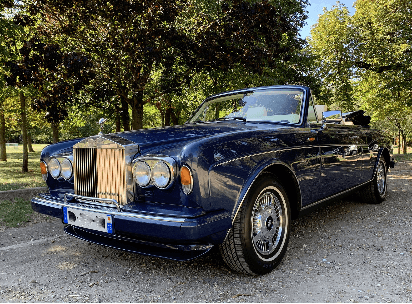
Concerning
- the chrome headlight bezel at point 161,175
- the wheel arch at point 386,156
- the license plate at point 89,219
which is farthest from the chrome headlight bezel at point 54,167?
the wheel arch at point 386,156

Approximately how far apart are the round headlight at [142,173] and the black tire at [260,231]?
29.4 inches

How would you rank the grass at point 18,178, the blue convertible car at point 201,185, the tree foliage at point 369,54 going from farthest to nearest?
1. the tree foliage at point 369,54
2. the grass at point 18,178
3. the blue convertible car at point 201,185

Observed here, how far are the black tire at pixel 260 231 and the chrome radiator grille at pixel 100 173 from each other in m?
0.91

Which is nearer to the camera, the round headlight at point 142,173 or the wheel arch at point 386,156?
the round headlight at point 142,173

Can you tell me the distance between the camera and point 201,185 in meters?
2.25

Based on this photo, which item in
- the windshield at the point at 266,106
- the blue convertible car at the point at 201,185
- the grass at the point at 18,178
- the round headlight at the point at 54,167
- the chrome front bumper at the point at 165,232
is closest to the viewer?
the chrome front bumper at the point at 165,232

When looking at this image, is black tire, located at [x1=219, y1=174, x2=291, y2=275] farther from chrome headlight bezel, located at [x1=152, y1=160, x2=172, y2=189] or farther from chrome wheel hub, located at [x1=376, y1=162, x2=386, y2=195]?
chrome wheel hub, located at [x1=376, y1=162, x2=386, y2=195]

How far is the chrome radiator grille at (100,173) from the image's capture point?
254 centimetres

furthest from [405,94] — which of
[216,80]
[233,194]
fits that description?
[233,194]

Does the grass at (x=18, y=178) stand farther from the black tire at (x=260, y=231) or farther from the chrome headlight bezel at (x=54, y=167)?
the black tire at (x=260, y=231)

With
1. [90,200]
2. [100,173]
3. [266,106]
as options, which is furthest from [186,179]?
[266,106]

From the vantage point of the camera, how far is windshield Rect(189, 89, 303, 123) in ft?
12.0

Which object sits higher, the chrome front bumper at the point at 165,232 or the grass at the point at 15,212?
the chrome front bumper at the point at 165,232

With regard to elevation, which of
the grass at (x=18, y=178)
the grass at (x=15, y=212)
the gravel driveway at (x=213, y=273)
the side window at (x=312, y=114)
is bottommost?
the gravel driveway at (x=213, y=273)
